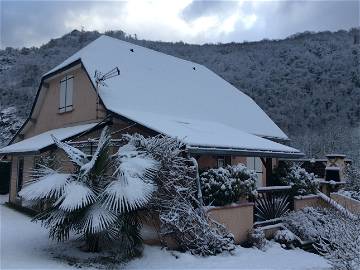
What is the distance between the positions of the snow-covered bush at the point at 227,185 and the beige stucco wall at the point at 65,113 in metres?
5.75

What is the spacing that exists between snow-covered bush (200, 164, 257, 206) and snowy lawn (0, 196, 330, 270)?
1.49 meters

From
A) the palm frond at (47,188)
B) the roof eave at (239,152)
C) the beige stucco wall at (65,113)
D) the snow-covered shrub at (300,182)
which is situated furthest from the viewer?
the beige stucco wall at (65,113)

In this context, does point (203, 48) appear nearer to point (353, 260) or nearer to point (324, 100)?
point (324, 100)

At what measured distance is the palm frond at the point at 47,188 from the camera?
8.93m

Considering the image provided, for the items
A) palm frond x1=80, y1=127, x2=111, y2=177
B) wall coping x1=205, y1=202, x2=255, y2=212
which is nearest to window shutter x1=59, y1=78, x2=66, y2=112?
palm frond x1=80, y1=127, x2=111, y2=177

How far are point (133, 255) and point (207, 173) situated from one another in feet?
12.2

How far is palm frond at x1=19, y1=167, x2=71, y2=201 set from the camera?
8.93 m

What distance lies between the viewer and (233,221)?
37.9 feet

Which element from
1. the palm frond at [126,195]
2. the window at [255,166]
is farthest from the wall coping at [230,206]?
the window at [255,166]

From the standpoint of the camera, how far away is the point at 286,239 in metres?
12.5

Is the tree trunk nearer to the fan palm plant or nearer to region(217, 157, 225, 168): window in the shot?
the fan palm plant

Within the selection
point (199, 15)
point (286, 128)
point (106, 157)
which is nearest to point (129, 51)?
point (199, 15)

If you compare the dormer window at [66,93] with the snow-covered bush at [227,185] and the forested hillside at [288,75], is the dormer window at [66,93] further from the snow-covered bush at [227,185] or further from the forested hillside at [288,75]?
the forested hillside at [288,75]

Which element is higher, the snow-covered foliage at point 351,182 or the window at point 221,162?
the window at point 221,162
